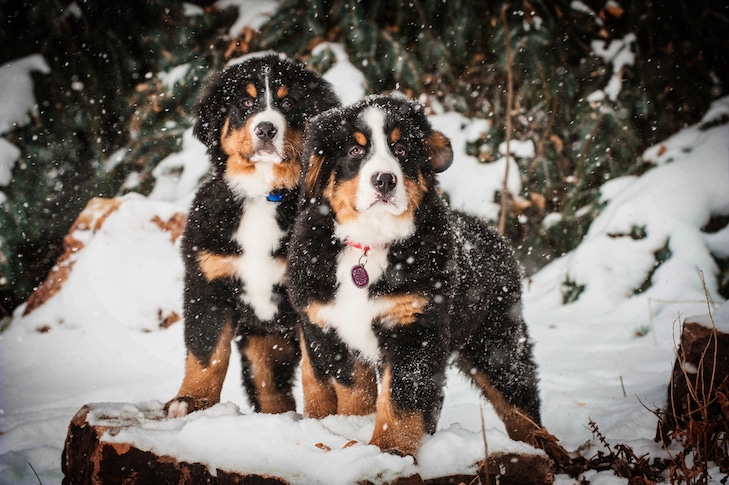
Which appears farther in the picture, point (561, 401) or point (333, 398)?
point (561, 401)

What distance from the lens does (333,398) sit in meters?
2.76

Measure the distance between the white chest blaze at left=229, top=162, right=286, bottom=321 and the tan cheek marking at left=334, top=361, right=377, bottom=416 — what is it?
508 millimetres

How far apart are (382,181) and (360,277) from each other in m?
0.40

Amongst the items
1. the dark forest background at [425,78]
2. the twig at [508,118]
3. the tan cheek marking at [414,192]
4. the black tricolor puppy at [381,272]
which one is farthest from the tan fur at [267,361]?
the dark forest background at [425,78]

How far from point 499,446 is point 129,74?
523cm

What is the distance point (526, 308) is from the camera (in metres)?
5.20

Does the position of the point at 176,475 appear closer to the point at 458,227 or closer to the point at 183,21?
the point at 458,227

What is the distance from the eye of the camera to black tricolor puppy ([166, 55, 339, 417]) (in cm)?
280

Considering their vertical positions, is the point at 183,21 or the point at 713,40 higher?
the point at 183,21

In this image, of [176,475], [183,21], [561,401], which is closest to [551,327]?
[561,401]

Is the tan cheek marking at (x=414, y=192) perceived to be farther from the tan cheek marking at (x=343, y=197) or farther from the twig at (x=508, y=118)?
the twig at (x=508, y=118)

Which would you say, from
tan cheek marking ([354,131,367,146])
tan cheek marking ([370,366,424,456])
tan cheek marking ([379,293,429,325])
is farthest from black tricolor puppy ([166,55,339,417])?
tan cheek marking ([370,366,424,456])

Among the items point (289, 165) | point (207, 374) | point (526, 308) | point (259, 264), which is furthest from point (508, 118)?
point (207, 374)

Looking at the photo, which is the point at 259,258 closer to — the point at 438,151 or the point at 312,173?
the point at 312,173
